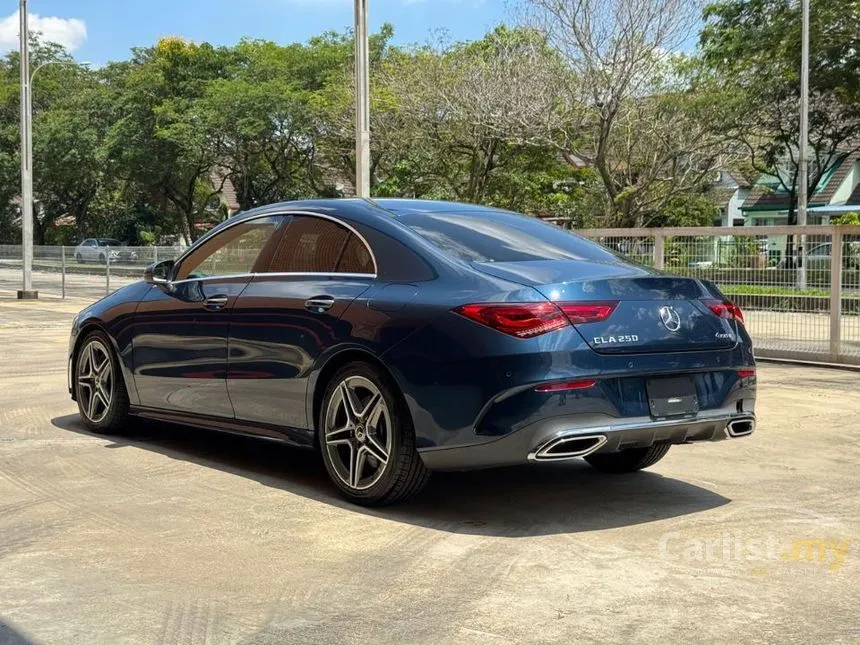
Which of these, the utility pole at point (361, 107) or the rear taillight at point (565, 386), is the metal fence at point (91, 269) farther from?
the rear taillight at point (565, 386)

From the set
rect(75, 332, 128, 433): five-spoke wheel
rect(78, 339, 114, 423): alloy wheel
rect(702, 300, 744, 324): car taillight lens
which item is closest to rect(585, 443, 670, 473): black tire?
rect(702, 300, 744, 324): car taillight lens

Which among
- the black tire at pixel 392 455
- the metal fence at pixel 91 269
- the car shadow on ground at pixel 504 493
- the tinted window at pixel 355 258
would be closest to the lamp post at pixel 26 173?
the metal fence at pixel 91 269

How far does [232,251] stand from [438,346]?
6.96 feet

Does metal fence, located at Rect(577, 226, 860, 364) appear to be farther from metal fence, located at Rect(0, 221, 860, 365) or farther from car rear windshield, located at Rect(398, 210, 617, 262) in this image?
car rear windshield, located at Rect(398, 210, 617, 262)

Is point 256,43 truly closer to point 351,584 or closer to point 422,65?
point 422,65

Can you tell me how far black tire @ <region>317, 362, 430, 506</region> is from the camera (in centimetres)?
514

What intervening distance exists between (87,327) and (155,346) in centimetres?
97

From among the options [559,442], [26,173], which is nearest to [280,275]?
[559,442]

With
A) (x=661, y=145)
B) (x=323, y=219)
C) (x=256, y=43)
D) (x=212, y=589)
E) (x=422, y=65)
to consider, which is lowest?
(x=212, y=589)

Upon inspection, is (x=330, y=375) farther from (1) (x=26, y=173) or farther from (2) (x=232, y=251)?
(1) (x=26, y=173)

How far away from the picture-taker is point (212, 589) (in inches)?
163

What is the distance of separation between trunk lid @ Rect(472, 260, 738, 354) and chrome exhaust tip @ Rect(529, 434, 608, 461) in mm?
401

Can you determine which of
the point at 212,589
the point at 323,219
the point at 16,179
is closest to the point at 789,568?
the point at 212,589

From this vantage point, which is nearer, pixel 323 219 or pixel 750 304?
pixel 323 219
